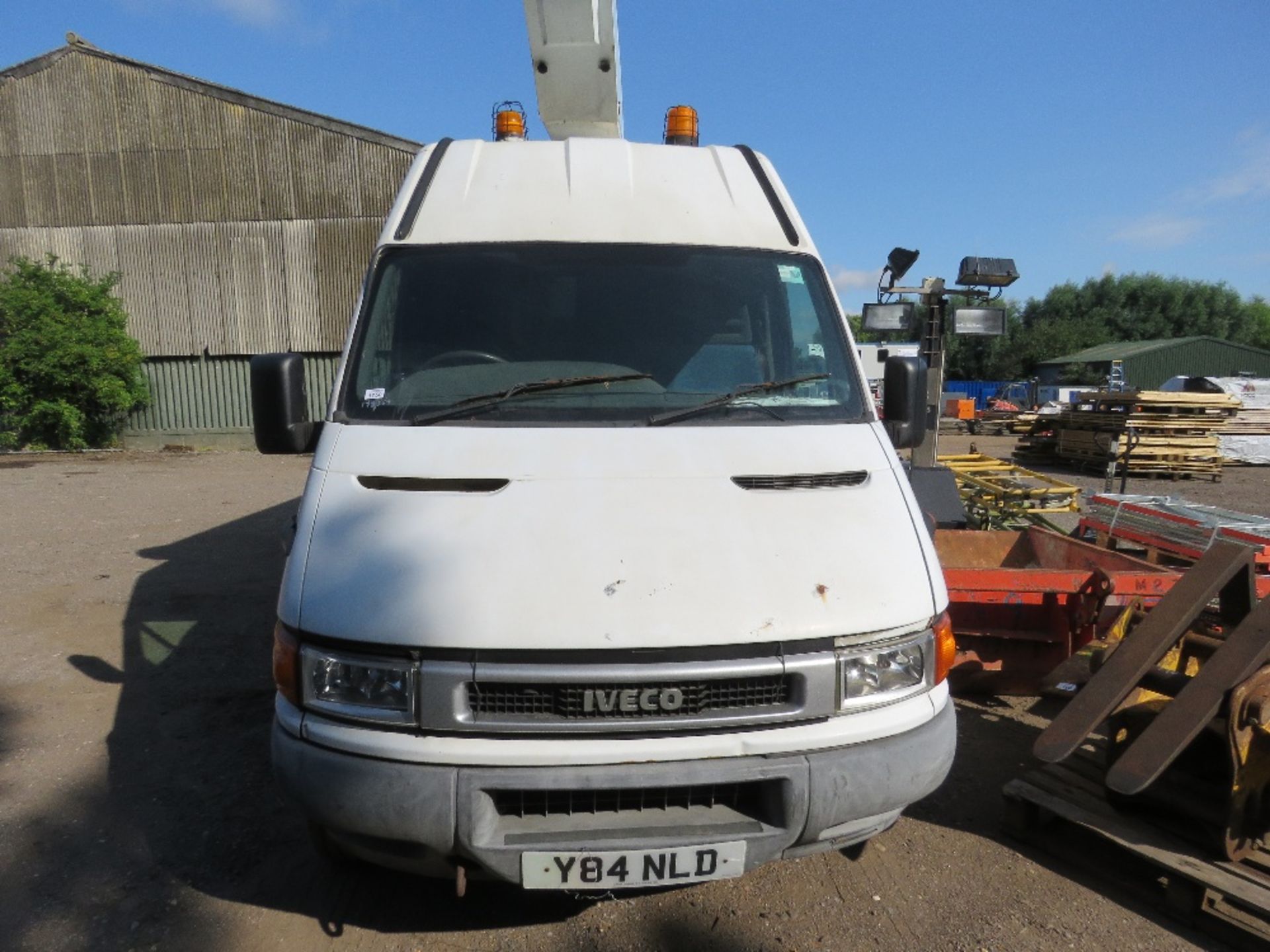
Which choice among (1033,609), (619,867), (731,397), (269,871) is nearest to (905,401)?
(731,397)

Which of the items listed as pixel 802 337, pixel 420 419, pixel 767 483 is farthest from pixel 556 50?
pixel 767 483

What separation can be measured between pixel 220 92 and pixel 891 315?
62.0ft

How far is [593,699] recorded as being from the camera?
2.46 m

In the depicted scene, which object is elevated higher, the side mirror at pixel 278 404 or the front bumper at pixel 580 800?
the side mirror at pixel 278 404

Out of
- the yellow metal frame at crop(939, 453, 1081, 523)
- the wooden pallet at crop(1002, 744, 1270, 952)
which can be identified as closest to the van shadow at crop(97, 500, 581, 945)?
the wooden pallet at crop(1002, 744, 1270, 952)

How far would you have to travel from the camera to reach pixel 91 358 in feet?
66.0

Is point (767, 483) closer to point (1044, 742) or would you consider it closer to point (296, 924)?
point (1044, 742)

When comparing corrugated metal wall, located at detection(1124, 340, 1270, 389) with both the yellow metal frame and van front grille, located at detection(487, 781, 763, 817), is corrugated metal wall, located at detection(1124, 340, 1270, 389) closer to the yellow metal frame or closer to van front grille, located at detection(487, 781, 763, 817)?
the yellow metal frame

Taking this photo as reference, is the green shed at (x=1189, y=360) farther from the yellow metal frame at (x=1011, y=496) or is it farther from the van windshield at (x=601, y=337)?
→ the van windshield at (x=601, y=337)

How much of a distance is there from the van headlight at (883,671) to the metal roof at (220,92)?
2034 centimetres

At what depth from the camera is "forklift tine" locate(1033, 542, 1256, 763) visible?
3.21m

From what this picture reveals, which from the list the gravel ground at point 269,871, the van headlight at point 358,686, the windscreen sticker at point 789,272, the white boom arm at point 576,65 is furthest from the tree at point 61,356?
the van headlight at point 358,686

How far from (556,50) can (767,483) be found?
14.0 feet

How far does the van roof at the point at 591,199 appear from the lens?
150 inches
